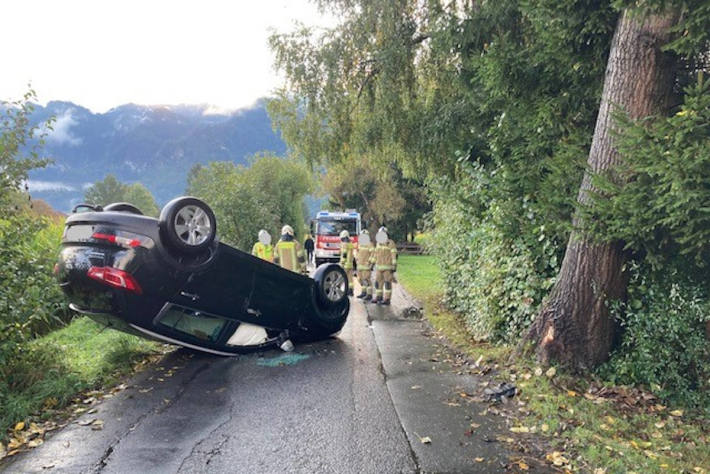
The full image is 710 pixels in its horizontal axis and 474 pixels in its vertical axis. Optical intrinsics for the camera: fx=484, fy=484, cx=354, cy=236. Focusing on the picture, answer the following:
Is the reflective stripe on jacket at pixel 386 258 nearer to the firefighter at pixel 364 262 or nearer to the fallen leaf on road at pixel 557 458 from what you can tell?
the firefighter at pixel 364 262

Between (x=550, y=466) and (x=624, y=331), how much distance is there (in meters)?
2.32

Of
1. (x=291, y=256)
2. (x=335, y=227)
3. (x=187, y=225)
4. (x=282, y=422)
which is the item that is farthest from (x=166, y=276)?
(x=335, y=227)

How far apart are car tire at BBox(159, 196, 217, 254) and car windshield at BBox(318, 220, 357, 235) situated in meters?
19.8

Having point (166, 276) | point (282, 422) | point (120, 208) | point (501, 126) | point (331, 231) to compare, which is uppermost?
point (501, 126)

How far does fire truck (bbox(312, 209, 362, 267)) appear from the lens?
25.3 meters

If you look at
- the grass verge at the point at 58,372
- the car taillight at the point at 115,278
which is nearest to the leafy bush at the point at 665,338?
the car taillight at the point at 115,278

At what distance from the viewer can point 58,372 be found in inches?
216

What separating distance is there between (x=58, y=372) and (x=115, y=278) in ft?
→ 4.65

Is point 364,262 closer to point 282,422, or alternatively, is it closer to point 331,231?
point 282,422

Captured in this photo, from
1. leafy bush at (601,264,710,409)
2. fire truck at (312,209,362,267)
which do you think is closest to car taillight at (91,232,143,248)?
leafy bush at (601,264,710,409)

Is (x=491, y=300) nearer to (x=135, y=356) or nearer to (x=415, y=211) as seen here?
(x=135, y=356)

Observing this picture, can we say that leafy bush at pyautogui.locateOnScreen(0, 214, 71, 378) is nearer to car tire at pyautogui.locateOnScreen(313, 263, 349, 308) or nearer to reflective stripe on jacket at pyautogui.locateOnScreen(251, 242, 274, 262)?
car tire at pyautogui.locateOnScreen(313, 263, 349, 308)

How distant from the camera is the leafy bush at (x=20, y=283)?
4.88m

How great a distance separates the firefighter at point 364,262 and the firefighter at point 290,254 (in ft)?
8.05
